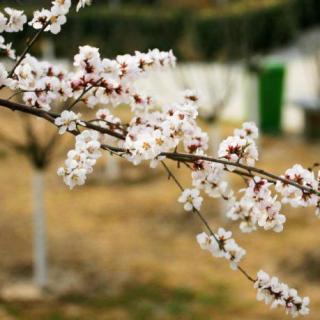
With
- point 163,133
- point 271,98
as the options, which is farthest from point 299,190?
point 271,98

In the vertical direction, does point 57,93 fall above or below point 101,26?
below

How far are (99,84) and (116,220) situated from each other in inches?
225

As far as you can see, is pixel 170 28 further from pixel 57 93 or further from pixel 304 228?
pixel 57 93

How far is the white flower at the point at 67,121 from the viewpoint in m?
2.68

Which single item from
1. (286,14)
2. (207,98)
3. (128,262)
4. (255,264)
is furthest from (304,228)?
(286,14)

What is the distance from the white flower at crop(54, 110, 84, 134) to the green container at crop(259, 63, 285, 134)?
986 cm

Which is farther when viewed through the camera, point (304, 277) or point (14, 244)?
point (14, 244)

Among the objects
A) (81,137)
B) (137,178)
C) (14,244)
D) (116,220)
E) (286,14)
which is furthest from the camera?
(286,14)

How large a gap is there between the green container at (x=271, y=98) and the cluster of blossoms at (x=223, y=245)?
31.3 ft

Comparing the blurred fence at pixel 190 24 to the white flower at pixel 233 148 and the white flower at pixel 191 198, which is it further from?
the white flower at pixel 233 148

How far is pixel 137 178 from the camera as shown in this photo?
397 inches

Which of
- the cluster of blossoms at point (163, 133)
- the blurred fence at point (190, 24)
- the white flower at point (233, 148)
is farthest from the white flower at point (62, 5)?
the blurred fence at point (190, 24)

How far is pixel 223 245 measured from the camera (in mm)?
2953

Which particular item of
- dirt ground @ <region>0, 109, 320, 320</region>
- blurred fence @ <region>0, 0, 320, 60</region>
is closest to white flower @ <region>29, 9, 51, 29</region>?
dirt ground @ <region>0, 109, 320, 320</region>
